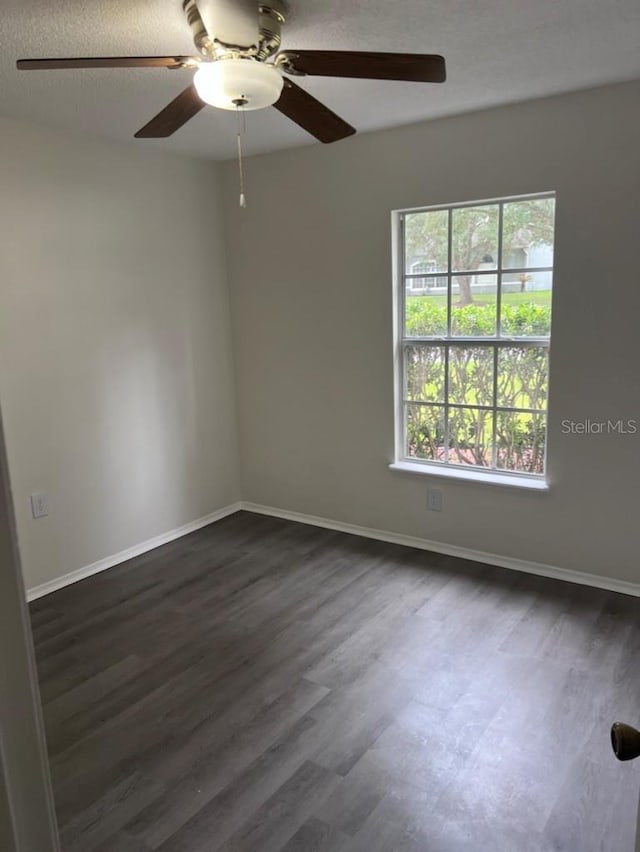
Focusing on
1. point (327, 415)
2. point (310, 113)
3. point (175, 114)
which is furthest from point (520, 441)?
point (175, 114)

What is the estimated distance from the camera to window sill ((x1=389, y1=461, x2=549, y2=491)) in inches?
128

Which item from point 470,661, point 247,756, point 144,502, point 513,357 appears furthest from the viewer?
point 144,502

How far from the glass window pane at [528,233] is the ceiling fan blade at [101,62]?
191cm

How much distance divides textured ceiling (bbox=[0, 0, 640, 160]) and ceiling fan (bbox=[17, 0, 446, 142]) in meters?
0.14

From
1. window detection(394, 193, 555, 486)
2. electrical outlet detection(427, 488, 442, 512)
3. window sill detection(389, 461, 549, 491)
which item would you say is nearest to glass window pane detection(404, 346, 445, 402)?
window detection(394, 193, 555, 486)

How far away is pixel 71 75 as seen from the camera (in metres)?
2.38

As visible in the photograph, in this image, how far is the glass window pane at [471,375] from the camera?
337 centimetres

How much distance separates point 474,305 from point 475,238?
354mm

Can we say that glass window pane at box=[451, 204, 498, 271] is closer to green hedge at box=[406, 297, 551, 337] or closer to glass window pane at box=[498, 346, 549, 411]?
green hedge at box=[406, 297, 551, 337]

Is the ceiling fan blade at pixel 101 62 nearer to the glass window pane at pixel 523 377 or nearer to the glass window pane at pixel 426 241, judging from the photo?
the glass window pane at pixel 426 241

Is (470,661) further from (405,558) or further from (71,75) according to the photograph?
(71,75)

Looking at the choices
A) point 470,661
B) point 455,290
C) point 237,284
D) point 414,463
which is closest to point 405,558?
point 414,463

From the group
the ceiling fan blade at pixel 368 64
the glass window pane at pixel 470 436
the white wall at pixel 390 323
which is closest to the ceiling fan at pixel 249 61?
the ceiling fan blade at pixel 368 64

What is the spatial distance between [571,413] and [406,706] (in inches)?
65.3
